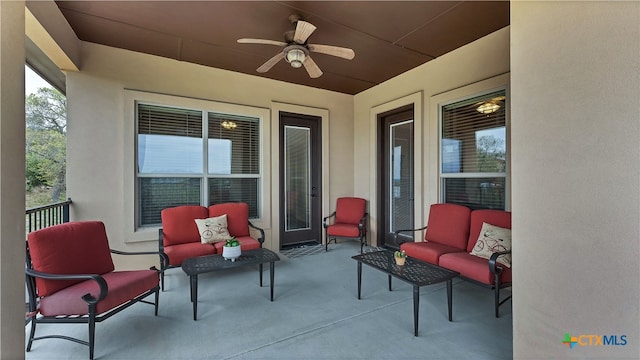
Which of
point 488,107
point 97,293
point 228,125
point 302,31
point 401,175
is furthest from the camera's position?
point 401,175

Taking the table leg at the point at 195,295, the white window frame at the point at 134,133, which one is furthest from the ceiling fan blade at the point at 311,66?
the table leg at the point at 195,295

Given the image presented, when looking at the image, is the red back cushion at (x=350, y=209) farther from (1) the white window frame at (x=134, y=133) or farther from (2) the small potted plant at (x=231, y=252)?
(2) the small potted plant at (x=231, y=252)

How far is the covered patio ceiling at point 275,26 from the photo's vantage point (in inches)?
104

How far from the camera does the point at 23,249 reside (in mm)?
1146

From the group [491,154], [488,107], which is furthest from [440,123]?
[491,154]

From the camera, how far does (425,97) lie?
4000 millimetres

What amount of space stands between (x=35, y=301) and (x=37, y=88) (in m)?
4.16

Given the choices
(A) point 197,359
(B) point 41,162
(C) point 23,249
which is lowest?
(A) point 197,359

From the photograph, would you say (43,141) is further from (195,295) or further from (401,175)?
(401,175)

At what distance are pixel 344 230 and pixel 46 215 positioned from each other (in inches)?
147

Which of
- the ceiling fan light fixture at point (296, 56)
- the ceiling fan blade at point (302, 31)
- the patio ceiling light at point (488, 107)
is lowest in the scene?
the patio ceiling light at point (488, 107)

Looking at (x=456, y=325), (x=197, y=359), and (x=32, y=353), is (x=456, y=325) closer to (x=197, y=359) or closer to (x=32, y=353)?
(x=197, y=359)

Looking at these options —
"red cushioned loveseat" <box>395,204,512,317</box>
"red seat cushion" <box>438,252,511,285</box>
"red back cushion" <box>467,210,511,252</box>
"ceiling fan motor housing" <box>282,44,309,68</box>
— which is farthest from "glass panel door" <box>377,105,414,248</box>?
"ceiling fan motor housing" <box>282,44,309,68</box>

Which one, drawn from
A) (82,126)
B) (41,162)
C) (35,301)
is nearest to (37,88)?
(41,162)
